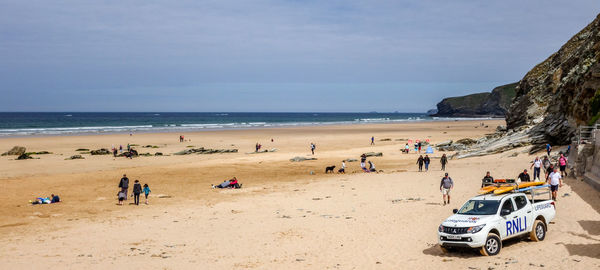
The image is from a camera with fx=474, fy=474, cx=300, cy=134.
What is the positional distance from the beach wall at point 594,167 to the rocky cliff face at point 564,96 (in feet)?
28.4

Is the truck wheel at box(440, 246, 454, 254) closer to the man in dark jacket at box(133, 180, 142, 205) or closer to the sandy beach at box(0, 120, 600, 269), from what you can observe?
the sandy beach at box(0, 120, 600, 269)

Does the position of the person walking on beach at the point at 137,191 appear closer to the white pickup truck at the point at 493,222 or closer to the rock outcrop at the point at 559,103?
the white pickup truck at the point at 493,222

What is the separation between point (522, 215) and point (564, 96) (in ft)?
85.7

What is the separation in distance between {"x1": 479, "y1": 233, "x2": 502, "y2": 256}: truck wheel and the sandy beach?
24 cm

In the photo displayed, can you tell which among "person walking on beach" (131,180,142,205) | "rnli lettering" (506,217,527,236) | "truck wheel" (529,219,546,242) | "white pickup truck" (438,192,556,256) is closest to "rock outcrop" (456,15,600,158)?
"truck wheel" (529,219,546,242)

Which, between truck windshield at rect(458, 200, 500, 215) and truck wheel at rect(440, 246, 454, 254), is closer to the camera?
truck windshield at rect(458, 200, 500, 215)

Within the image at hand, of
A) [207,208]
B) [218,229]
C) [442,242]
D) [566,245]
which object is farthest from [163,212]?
[566,245]

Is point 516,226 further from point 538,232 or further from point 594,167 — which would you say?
point 594,167

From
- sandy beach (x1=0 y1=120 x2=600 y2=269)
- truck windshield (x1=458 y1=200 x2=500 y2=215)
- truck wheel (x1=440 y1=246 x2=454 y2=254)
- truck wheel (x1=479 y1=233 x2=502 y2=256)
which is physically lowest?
sandy beach (x1=0 y1=120 x2=600 y2=269)

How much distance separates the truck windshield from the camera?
14.2 metres

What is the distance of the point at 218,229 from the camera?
19422 mm

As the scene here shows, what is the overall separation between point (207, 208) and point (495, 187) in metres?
14.1

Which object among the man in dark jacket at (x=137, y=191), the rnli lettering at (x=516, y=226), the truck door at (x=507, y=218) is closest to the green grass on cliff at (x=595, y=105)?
the rnli lettering at (x=516, y=226)

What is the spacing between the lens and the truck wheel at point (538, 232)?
48.4 feet
